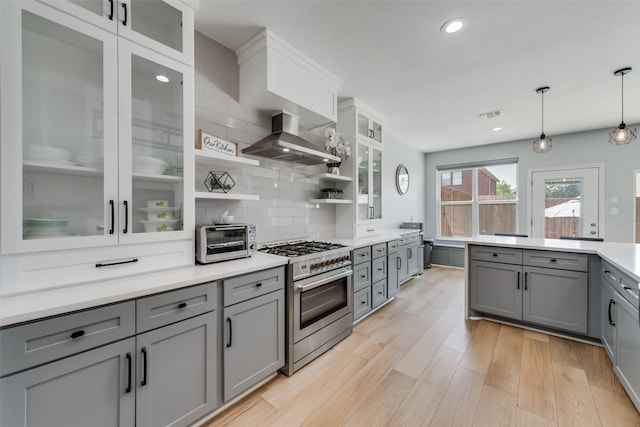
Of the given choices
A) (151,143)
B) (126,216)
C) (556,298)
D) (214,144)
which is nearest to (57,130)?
(151,143)

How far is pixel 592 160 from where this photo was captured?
4461 millimetres

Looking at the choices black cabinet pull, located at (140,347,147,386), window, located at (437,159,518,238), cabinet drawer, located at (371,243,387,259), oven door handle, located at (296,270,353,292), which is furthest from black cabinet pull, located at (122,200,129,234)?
window, located at (437,159,518,238)

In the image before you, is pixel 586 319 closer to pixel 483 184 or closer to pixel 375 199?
pixel 375 199

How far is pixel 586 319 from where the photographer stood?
93.4 inches

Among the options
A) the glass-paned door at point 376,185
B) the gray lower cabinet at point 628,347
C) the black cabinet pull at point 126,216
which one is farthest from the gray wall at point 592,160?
the black cabinet pull at point 126,216

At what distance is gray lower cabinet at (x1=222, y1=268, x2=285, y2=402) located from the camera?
1.59m

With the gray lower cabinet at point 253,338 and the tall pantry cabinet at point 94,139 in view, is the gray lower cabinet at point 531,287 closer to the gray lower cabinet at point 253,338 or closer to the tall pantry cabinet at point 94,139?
the gray lower cabinet at point 253,338

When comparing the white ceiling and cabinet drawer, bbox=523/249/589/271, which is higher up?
the white ceiling

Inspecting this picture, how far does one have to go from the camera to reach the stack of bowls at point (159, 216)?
5.16ft

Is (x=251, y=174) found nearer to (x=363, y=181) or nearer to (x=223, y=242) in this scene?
(x=223, y=242)

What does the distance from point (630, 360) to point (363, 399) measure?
1.79 meters

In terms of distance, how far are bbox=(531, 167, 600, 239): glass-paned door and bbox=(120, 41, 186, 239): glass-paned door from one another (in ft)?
20.3

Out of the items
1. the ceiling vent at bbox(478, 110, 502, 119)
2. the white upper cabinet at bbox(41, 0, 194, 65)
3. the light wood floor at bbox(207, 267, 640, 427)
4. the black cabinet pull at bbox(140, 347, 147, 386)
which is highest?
the ceiling vent at bbox(478, 110, 502, 119)

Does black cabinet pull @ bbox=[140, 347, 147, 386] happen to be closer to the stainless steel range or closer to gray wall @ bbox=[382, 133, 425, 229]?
the stainless steel range
